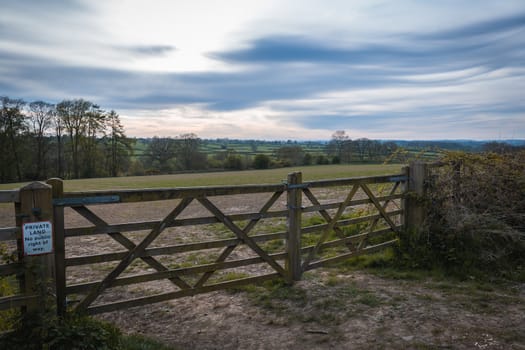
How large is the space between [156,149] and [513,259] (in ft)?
202

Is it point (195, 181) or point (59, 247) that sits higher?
point (59, 247)

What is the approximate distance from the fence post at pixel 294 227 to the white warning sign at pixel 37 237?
3.58m

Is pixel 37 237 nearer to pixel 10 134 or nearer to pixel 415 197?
pixel 415 197

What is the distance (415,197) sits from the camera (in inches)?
331

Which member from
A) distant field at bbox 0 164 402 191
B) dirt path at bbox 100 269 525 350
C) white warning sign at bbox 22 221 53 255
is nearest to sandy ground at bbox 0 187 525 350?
dirt path at bbox 100 269 525 350

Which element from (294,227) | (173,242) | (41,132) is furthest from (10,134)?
(294,227)

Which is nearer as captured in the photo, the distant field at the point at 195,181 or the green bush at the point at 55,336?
the green bush at the point at 55,336

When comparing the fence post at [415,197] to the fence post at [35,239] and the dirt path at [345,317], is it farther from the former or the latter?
the fence post at [35,239]

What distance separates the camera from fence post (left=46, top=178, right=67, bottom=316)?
4562mm

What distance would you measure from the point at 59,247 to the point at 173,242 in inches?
228

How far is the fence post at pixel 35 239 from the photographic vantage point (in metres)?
4.18

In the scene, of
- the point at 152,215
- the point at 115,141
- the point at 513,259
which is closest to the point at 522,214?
the point at 513,259

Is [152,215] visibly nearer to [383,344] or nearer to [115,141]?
[383,344]

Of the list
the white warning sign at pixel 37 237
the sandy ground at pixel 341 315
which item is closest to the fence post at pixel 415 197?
the sandy ground at pixel 341 315
